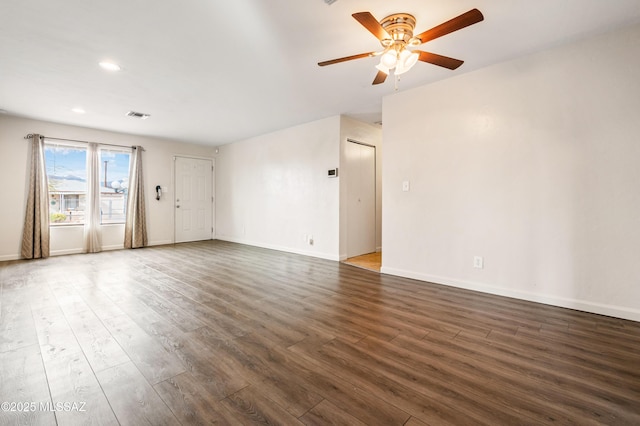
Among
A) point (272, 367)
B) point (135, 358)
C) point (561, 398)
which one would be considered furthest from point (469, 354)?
point (135, 358)

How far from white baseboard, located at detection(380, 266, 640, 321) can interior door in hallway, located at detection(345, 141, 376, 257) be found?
1546 millimetres

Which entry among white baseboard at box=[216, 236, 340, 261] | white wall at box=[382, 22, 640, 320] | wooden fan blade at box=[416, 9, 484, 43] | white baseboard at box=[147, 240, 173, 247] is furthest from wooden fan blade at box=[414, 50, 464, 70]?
white baseboard at box=[147, 240, 173, 247]

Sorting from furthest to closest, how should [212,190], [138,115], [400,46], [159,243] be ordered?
[212,190]
[159,243]
[138,115]
[400,46]

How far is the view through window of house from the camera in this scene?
5562mm

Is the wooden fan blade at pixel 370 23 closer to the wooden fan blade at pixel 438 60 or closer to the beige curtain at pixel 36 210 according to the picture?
the wooden fan blade at pixel 438 60

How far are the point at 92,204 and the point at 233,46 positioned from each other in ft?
17.2

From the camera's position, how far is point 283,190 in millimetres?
5996

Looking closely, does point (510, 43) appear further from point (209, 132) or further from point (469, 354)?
point (209, 132)

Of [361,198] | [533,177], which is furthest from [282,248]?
[533,177]

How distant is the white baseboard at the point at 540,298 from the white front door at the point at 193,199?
19.5 feet

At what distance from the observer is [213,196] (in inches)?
315

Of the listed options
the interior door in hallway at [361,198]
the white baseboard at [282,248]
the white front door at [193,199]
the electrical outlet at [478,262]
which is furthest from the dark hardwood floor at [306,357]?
the white front door at [193,199]

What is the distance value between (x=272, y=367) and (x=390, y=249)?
2.69 metres

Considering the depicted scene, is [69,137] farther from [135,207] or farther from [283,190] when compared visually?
[283,190]
